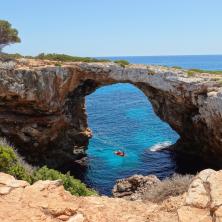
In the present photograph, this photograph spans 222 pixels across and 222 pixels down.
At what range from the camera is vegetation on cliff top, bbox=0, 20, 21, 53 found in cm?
4037

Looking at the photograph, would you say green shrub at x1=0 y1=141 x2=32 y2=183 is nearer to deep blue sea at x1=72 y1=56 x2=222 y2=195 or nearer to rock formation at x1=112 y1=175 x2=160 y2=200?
rock formation at x1=112 y1=175 x2=160 y2=200

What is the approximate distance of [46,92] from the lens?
34.0 metres

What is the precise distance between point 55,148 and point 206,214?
31235mm

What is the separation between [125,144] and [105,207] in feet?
120

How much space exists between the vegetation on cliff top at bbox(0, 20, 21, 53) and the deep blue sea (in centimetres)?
1601

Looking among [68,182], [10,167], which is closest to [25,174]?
[10,167]

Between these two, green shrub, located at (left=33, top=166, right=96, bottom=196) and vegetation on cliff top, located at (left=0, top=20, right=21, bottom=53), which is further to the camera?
vegetation on cliff top, located at (left=0, top=20, right=21, bottom=53)

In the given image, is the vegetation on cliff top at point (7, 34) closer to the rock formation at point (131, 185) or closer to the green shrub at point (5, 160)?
the rock formation at point (131, 185)

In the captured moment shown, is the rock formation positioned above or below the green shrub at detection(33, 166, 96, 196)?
below

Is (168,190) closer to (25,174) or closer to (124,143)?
(25,174)

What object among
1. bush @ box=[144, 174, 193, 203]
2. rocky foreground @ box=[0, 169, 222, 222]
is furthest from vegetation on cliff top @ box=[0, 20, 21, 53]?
rocky foreground @ box=[0, 169, 222, 222]

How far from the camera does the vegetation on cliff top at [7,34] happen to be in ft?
132

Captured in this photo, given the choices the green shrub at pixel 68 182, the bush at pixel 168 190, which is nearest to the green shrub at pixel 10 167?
the green shrub at pixel 68 182

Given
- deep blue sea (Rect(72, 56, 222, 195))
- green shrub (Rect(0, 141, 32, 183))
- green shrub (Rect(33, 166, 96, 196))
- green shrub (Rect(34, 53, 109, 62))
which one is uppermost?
green shrub (Rect(34, 53, 109, 62))
